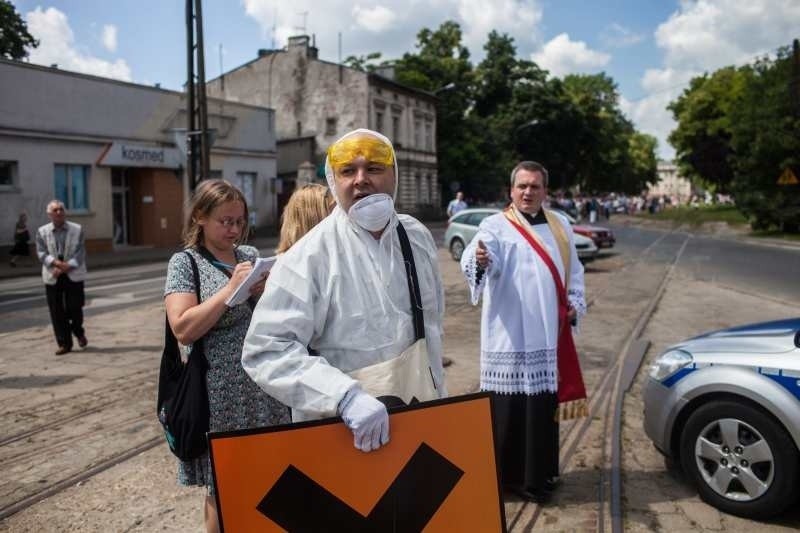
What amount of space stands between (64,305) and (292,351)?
735 cm

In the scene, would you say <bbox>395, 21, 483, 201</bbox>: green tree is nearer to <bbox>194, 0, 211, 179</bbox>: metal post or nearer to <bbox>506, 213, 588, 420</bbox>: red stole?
<bbox>194, 0, 211, 179</bbox>: metal post

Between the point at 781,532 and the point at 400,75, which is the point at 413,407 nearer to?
the point at 781,532

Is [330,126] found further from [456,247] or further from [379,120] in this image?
[456,247]

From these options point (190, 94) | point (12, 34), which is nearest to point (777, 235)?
point (190, 94)

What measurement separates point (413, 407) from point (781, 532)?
2848 millimetres

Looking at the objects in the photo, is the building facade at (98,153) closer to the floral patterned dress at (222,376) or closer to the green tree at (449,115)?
the floral patterned dress at (222,376)

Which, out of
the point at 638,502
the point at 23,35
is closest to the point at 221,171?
the point at 23,35

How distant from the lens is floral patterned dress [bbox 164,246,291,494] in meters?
2.73

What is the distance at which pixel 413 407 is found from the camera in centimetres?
197

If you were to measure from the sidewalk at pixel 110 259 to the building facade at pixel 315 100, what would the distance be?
41.1 ft

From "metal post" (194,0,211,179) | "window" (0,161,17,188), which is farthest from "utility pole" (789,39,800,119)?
"window" (0,161,17,188)

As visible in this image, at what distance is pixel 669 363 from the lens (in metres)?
4.29

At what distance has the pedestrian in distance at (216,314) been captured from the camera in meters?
2.68

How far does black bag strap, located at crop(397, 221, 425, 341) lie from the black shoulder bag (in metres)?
1.02
